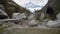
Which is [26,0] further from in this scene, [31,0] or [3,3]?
[3,3]

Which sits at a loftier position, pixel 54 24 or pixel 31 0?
pixel 31 0

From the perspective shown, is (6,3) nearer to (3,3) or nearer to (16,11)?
(3,3)

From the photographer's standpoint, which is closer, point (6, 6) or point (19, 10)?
point (6, 6)

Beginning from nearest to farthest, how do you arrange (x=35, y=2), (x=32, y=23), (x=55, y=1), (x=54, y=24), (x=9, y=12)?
(x=54, y=24) < (x=32, y=23) < (x=9, y=12) < (x=55, y=1) < (x=35, y=2)

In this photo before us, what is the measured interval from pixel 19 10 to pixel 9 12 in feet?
3.79

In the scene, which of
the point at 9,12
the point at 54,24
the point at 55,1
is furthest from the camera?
the point at 55,1

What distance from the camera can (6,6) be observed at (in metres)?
7.85

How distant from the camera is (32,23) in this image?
597 cm

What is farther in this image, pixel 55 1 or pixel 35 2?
pixel 35 2

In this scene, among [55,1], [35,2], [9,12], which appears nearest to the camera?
[9,12]

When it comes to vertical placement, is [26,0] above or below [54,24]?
above

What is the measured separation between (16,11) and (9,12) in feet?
2.80

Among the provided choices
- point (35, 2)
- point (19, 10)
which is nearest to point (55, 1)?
point (19, 10)

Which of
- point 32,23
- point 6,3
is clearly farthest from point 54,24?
point 6,3
